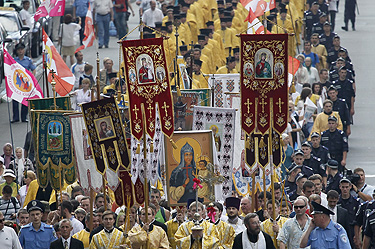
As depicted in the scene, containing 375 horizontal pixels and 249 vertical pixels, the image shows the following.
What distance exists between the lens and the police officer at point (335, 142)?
75.9 feet

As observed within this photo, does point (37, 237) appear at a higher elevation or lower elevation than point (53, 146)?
lower

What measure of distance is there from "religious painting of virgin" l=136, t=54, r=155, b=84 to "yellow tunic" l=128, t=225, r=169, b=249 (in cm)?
211

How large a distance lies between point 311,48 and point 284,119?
45.1ft

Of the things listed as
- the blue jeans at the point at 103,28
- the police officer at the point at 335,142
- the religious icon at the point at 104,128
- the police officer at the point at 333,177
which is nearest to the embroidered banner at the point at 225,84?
the police officer at the point at 335,142

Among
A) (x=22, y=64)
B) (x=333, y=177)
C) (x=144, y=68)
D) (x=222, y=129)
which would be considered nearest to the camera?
(x=144, y=68)

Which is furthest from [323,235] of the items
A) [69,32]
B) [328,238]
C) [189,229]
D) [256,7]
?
[69,32]

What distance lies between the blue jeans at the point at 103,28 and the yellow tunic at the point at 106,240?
62.6 ft

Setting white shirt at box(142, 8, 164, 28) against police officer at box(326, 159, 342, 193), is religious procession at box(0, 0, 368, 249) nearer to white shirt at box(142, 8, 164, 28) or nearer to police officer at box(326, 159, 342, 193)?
police officer at box(326, 159, 342, 193)

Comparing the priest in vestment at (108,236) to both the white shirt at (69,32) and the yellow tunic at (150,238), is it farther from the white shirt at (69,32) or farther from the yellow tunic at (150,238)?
the white shirt at (69,32)

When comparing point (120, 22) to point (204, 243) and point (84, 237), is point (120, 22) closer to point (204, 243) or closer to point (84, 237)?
point (84, 237)

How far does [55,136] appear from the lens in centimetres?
1850

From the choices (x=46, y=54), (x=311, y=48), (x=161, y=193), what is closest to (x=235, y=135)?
(x=161, y=193)

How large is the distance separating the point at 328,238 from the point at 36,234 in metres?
4.65

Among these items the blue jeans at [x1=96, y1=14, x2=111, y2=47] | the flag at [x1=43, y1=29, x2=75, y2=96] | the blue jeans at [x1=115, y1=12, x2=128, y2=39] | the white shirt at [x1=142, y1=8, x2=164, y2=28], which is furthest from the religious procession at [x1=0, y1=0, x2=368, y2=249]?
the blue jeans at [x1=115, y1=12, x2=128, y2=39]
